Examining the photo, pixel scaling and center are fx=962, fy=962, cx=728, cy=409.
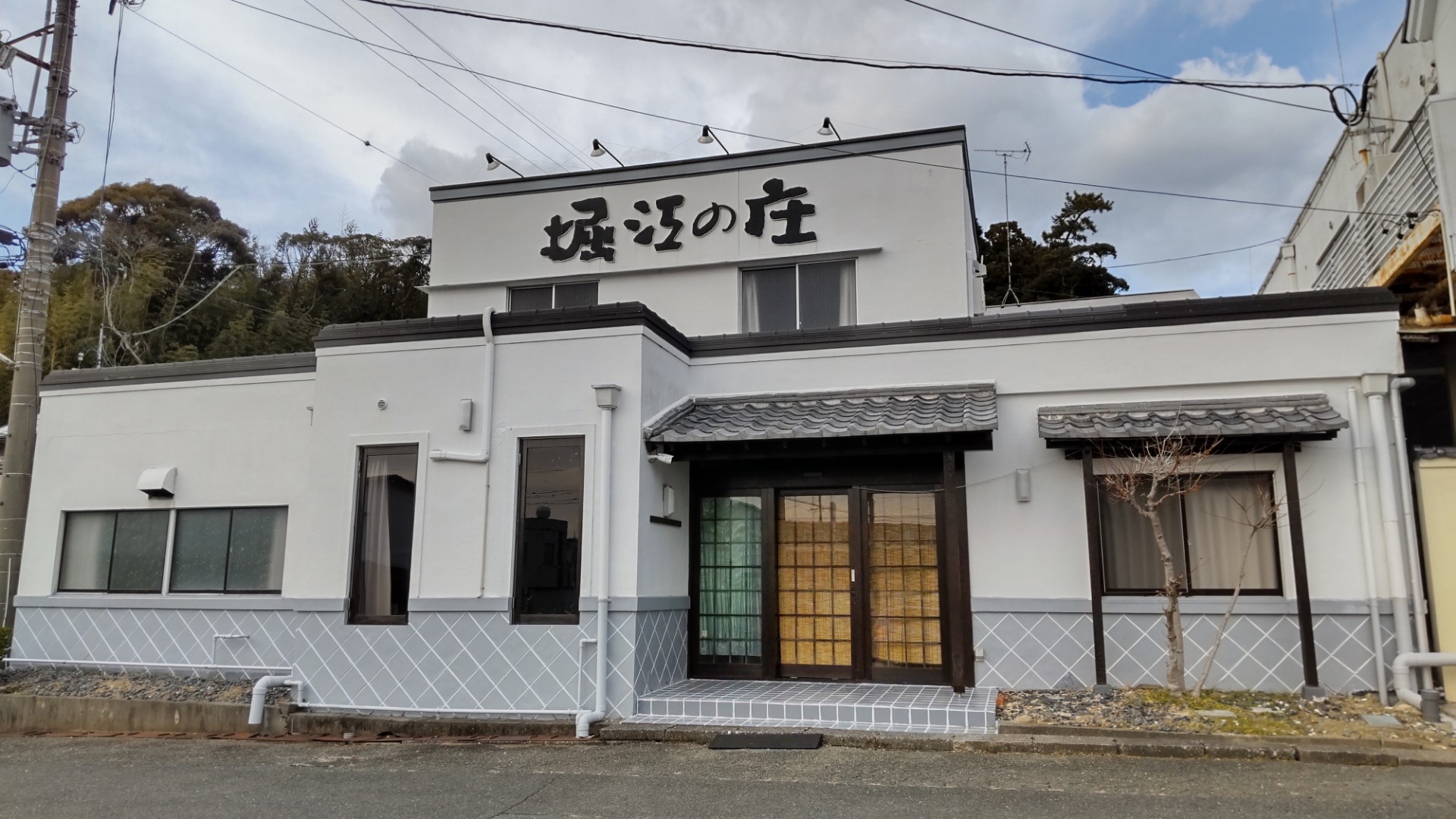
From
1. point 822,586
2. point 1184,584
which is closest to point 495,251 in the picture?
point 822,586

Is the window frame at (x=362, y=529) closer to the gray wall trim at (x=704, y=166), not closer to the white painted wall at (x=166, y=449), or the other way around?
the white painted wall at (x=166, y=449)

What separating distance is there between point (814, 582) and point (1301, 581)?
3886 millimetres

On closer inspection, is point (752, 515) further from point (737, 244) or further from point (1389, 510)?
point (1389, 510)

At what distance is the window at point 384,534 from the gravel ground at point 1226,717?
506 centimetres

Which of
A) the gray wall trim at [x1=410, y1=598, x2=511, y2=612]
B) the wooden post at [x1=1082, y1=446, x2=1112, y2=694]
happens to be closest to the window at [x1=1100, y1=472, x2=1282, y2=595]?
the wooden post at [x1=1082, y1=446, x2=1112, y2=694]

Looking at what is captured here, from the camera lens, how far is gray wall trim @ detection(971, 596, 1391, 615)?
7.62 m

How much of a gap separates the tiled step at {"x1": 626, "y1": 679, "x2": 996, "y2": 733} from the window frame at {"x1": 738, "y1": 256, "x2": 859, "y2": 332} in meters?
4.80

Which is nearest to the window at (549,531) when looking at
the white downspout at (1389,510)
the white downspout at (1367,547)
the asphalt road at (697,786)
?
the asphalt road at (697,786)

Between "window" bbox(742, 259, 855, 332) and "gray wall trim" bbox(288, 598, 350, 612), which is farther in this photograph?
"window" bbox(742, 259, 855, 332)

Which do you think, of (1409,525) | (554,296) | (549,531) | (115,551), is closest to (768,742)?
(549,531)

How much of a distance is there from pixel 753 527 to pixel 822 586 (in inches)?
33.2

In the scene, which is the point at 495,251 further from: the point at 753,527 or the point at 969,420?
the point at 969,420

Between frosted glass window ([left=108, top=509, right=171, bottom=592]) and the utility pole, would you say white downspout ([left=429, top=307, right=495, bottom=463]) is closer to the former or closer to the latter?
frosted glass window ([left=108, top=509, right=171, bottom=592])

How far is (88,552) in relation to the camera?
407 inches
